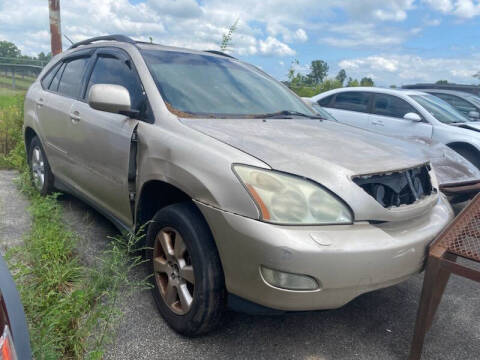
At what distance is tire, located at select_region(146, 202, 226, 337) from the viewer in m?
2.06

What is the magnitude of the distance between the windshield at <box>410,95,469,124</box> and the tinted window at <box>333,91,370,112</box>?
827 mm

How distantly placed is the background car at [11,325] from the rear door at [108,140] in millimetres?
1475

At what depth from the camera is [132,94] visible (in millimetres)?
2832

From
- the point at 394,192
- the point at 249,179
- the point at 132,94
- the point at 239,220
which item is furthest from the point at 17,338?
the point at 132,94

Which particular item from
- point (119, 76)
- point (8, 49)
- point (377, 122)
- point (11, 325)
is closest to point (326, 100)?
point (377, 122)

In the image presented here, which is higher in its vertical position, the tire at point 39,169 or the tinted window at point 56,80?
the tinted window at point 56,80

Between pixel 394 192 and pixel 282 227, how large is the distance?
27.9 inches

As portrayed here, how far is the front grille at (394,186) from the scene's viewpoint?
6.80 ft

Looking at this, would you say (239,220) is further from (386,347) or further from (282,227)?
(386,347)

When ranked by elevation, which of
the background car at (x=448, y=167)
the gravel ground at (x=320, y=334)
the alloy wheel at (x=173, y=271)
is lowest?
the gravel ground at (x=320, y=334)

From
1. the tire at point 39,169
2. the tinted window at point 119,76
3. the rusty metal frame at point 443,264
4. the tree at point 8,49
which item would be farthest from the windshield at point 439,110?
the tree at point 8,49

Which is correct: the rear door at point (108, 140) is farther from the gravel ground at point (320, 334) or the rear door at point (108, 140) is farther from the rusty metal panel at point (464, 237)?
the rusty metal panel at point (464, 237)

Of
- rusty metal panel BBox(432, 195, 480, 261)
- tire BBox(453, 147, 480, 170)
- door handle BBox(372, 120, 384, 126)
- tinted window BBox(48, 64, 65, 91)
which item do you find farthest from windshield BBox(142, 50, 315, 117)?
door handle BBox(372, 120, 384, 126)

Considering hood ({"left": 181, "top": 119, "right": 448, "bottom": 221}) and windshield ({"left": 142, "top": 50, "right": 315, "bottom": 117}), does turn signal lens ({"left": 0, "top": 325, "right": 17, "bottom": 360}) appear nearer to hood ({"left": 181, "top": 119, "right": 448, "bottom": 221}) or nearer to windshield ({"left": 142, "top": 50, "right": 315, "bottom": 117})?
hood ({"left": 181, "top": 119, "right": 448, "bottom": 221})
